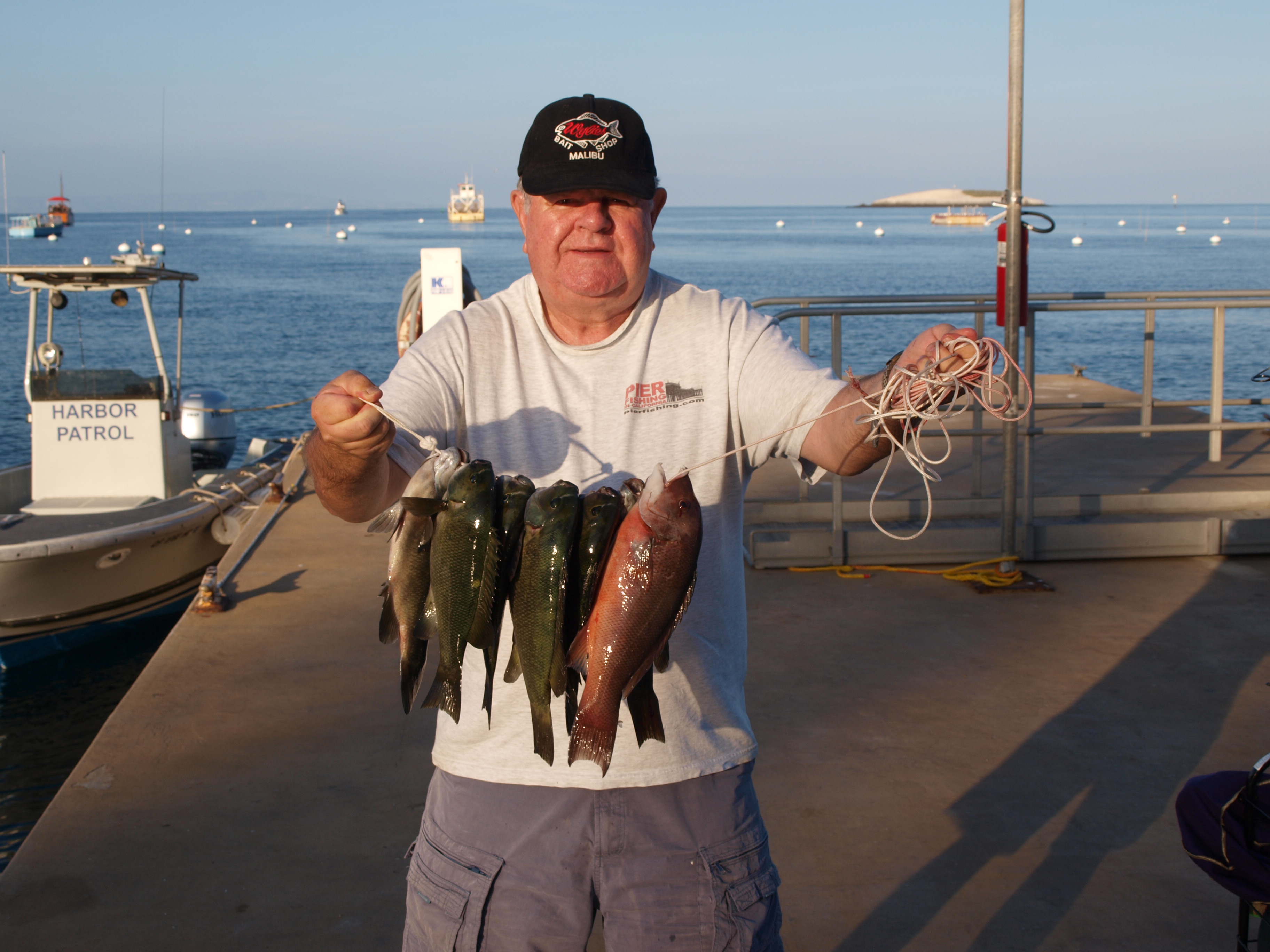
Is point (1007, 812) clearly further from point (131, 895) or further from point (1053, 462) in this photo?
point (1053, 462)

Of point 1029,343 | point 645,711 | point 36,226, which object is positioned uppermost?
point 36,226

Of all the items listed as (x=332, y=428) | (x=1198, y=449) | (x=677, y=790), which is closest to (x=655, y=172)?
(x=332, y=428)

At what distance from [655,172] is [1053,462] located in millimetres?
9068

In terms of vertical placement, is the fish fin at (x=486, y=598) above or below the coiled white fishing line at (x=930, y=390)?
below

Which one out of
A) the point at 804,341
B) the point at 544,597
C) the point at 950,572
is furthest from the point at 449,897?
the point at 804,341

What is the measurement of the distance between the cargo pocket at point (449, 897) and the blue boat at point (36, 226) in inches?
5190

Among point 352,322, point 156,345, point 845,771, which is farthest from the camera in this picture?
point 352,322

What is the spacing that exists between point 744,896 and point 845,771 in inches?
88.1

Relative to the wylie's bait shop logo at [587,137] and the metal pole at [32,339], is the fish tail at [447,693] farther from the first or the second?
the metal pole at [32,339]

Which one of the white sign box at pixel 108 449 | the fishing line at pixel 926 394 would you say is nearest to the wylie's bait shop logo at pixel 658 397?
the fishing line at pixel 926 394

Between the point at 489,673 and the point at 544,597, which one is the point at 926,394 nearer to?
the point at 544,597

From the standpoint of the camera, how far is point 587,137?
233cm

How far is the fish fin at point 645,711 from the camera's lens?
2.22m

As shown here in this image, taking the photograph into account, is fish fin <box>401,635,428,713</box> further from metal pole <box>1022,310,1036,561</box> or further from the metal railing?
metal pole <box>1022,310,1036,561</box>
